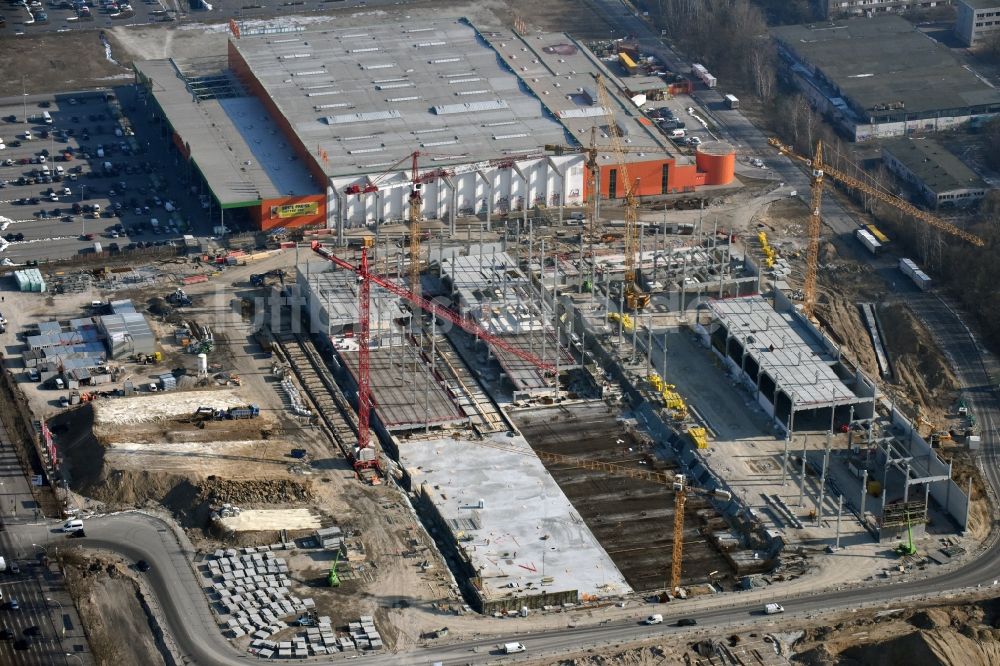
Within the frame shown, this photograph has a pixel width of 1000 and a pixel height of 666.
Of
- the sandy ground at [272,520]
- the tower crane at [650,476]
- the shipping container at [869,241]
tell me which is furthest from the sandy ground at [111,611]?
the shipping container at [869,241]

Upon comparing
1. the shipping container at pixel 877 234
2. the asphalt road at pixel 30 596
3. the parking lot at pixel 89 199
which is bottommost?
the shipping container at pixel 877 234

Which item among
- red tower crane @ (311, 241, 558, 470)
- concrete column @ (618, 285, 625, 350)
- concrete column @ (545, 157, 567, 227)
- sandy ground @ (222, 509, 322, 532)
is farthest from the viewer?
concrete column @ (545, 157, 567, 227)

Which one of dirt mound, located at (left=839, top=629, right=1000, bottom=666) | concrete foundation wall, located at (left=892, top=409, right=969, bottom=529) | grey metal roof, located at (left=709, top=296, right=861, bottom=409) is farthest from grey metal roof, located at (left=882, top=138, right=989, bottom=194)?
dirt mound, located at (left=839, top=629, right=1000, bottom=666)

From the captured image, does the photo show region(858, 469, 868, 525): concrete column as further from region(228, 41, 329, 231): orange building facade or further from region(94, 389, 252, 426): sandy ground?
region(228, 41, 329, 231): orange building facade

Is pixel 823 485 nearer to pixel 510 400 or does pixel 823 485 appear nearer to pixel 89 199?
pixel 510 400

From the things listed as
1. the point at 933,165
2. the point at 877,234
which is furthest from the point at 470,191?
the point at 933,165

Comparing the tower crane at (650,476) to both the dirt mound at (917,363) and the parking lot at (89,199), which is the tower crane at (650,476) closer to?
the dirt mound at (917,363)
